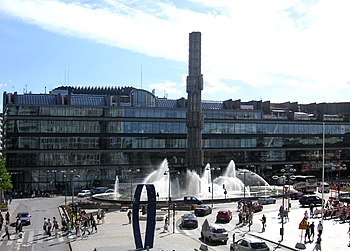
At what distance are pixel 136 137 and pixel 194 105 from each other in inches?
1098

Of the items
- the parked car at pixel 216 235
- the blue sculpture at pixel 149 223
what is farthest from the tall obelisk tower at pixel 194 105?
the blue sculpture at pixel 149 223

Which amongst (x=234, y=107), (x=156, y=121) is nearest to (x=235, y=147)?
(x=234, y=107)

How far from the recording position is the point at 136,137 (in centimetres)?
11262

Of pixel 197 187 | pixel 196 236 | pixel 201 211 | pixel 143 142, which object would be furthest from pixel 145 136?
pixel 196 236

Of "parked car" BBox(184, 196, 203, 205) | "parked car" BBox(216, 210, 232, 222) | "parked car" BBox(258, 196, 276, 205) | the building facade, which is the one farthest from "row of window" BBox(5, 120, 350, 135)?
"parked car" BBox(216, 210, 232, 222)

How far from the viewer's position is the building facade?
10394 centimetres

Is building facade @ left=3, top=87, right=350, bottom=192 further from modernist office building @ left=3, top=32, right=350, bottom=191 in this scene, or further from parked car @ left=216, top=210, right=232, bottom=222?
parked car @ left=216, top=210, right=232, bottom=222

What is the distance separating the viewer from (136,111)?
112438 mm

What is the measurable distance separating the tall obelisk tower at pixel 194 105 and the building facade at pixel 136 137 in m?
1.77

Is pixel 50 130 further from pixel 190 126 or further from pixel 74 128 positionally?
pixel 190 126

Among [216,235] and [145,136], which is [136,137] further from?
[216,235]

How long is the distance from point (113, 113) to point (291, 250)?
249 ft

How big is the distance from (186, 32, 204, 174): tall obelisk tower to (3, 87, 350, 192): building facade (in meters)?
1.77

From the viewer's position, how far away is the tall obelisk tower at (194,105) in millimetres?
86250
